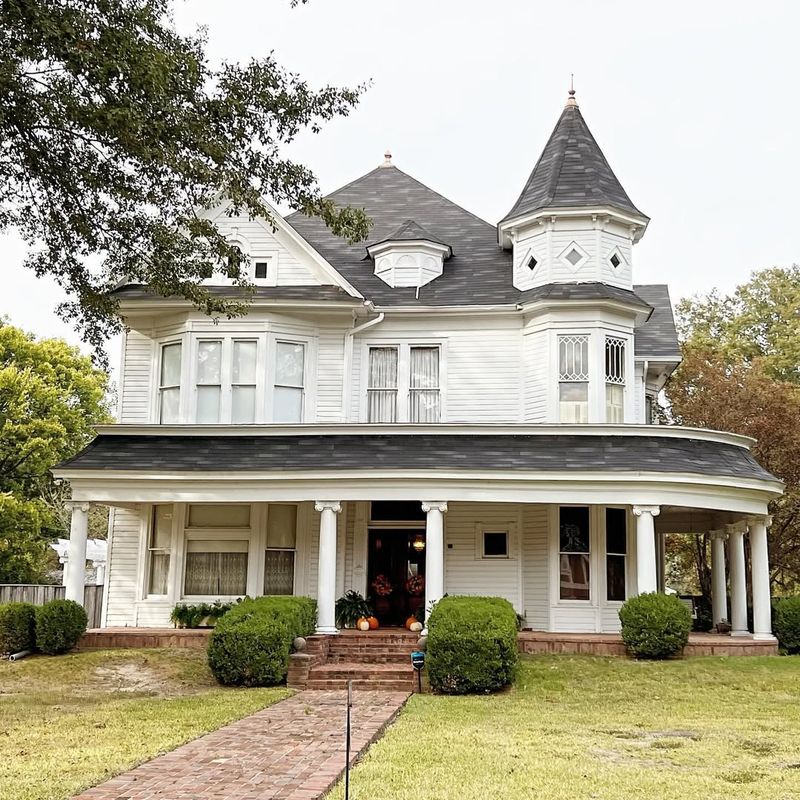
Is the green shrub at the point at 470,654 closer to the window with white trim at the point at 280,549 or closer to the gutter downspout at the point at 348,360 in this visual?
the window with white trim at the point at 280,549

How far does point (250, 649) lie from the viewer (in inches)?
563

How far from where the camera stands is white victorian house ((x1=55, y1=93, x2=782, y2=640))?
17.5m

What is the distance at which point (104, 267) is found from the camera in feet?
49.9

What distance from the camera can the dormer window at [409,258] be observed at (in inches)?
857

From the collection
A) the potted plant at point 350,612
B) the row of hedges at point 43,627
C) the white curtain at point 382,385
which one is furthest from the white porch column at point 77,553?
the white curtain at point 382,385

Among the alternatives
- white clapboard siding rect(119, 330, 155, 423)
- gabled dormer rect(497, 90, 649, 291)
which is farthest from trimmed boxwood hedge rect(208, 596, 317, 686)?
gabled dormer rect(497, 90, 649, 291)

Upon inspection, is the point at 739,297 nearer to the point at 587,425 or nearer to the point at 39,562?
the point at 587,425

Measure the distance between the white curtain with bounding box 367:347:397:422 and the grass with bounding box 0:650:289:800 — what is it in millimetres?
6101

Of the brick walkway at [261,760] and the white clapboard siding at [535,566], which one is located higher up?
the white clapboard siding at [535,566]

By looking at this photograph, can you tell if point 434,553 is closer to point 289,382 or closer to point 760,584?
point 289,382

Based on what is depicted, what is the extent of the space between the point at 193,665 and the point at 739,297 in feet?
104

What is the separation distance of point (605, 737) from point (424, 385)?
427 inches

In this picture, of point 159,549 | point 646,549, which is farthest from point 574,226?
point 159,549

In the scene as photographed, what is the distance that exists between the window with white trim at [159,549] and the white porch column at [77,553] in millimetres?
1986
